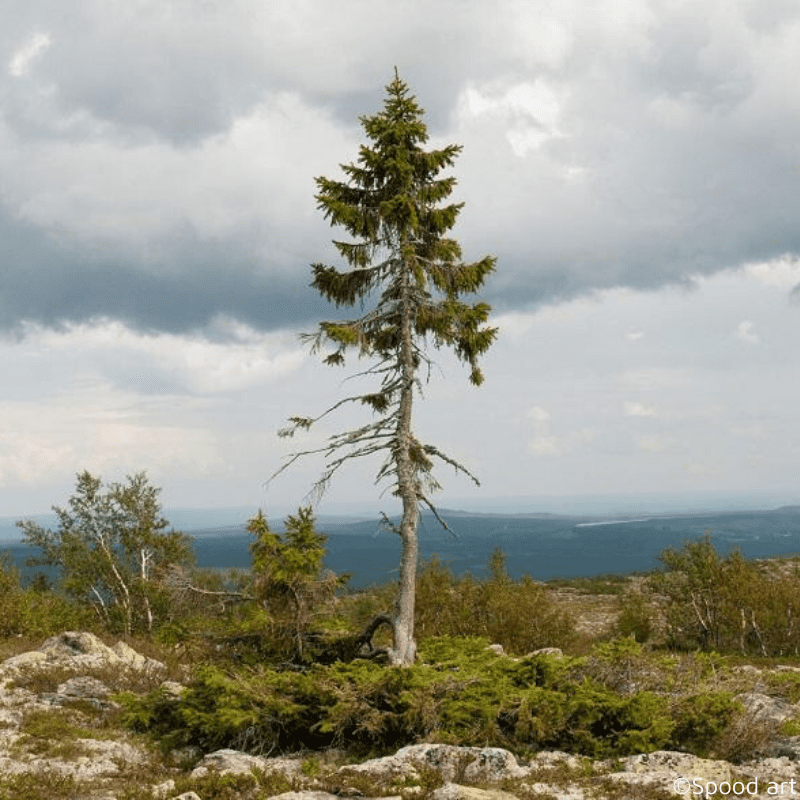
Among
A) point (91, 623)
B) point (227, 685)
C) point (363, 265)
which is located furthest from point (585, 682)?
point (91, 623)

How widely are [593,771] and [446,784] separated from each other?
304cm

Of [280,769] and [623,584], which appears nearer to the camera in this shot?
[280,769]

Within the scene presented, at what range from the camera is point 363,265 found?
20.3 meters

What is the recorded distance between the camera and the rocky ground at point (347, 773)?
1101 cm

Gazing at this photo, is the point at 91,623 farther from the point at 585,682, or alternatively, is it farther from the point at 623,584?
the point at 623,584

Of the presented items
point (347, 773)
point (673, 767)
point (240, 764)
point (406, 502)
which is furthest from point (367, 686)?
point (406, 502)

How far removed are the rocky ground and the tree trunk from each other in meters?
4.80

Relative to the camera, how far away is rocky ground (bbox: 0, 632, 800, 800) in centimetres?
1101

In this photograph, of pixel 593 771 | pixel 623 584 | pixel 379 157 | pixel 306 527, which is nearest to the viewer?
pixel 593 771

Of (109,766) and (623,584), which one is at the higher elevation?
(109,766)

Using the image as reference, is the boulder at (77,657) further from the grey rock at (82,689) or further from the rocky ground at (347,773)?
the rocky ground at (347,773)

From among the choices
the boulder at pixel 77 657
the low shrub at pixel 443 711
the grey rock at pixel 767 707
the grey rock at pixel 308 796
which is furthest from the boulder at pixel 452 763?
the boulder at pixel 77 657

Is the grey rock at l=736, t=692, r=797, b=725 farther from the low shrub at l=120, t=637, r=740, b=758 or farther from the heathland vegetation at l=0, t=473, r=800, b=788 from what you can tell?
the low shrub at l=120, t=637, r=740, b=758

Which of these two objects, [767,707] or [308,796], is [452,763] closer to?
[308,796]
